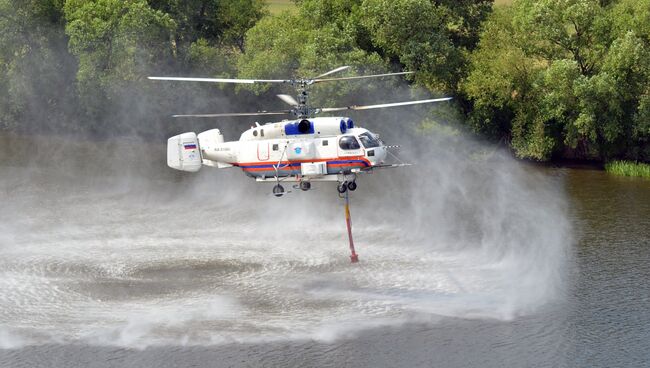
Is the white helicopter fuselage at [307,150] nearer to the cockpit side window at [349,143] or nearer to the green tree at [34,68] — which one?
the cockpit side window at [349,143]

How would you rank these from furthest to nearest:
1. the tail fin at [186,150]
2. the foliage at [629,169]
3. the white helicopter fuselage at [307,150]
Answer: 1. the foliage at [629,169]
2. the tail fin at [186,150]
3. the white helicopter fuselage at [307,150]

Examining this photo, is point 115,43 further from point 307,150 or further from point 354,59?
point 307,150

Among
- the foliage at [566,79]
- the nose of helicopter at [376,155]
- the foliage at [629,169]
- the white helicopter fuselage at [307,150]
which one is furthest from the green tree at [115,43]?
the nose of helicopter at [376,155]

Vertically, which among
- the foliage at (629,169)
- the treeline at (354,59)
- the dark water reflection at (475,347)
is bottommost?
the dark water reflection at (475,347)

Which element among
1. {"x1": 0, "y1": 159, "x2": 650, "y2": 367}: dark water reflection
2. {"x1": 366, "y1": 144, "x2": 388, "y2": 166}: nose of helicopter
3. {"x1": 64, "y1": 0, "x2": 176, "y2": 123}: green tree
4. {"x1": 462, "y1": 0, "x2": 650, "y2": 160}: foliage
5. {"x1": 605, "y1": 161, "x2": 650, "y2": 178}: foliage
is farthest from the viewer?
{"x1": 64, "y1": 0, "x2": 176, "y2": 123}: green tree

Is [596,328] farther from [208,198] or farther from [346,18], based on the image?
[346,18]

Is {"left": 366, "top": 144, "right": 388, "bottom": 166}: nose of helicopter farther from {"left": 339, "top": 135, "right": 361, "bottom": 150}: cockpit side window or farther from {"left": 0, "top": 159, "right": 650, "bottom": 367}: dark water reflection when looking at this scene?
{"left": 0, "top": 159, "right": 650, "bottom": 367}: dark water reflection

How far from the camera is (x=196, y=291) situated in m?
48.5

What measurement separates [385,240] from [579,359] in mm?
18085

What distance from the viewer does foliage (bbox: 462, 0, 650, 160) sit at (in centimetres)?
7175

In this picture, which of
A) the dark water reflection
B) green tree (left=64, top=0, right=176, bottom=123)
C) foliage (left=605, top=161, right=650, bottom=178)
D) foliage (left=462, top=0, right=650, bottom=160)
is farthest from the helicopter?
green tree (left=64, top=0, right=176, bottom=123)

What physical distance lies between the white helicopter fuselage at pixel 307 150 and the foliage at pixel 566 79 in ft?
97.2

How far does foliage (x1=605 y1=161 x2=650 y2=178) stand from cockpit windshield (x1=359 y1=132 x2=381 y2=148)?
3192 centimetres

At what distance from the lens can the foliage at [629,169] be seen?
72.4 meters
